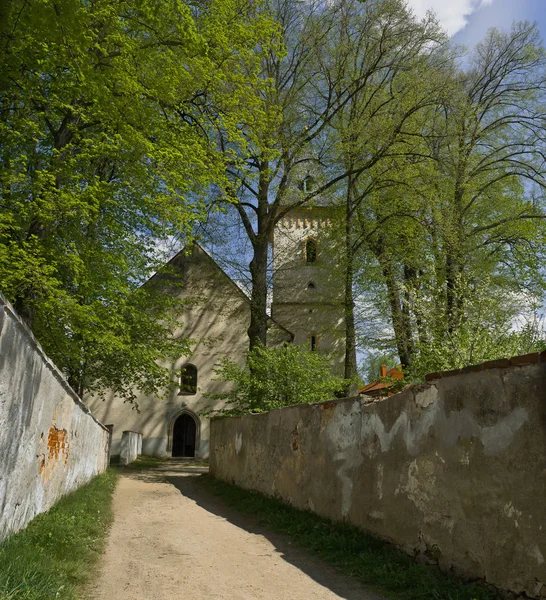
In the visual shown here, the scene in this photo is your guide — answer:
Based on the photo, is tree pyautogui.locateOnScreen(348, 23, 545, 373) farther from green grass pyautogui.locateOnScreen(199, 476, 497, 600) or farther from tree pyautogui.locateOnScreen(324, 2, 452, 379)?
green grass pyautogui.locateOnScreen(199, 476, 497, 600)

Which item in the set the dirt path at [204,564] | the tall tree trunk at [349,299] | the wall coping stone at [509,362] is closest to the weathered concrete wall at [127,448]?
the tall tree trunk at [349,299]

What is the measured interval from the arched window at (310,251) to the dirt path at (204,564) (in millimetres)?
22791

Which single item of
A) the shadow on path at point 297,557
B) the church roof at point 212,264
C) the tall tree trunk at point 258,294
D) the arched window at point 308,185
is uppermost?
the arched window at point 308,185

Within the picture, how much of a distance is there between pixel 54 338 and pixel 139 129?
567 centimetres

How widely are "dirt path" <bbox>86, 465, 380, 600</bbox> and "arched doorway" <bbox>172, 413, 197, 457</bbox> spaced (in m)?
19.9

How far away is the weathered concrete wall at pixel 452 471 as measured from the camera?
4.36m

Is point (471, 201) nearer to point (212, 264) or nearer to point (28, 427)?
point (212, 264)

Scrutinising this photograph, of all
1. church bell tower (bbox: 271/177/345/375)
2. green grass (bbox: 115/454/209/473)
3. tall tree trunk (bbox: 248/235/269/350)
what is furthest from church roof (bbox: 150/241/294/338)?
green grass (bbox: 115/454/209/473)

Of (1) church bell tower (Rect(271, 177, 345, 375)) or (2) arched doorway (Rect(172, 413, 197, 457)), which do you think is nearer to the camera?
(2) arched doorway (Rect(172, 413, 197, 457))

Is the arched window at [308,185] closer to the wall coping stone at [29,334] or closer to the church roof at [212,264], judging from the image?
the church roof at [212,264]

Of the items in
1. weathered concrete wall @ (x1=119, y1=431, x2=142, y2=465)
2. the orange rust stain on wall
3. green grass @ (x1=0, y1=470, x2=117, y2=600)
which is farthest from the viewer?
weathered concrete wall @ (x1=119, y1=431, x2=142, y2=465)

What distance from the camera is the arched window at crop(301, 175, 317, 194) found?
23641 millimetres

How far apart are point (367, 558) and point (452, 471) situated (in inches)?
58.4

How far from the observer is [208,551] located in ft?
23.0
